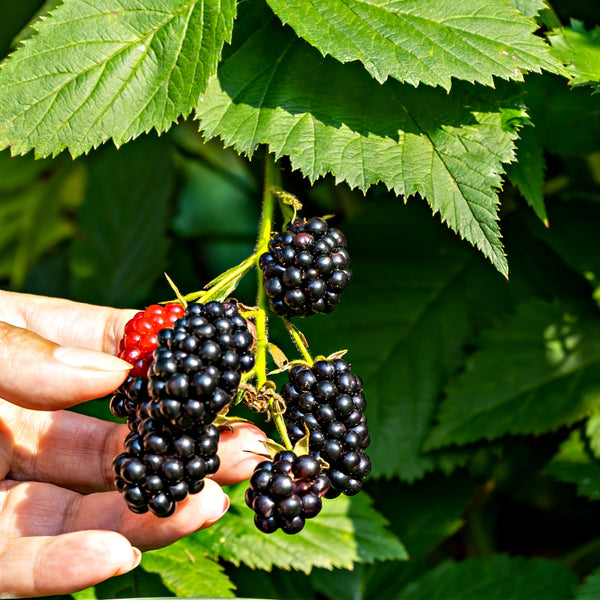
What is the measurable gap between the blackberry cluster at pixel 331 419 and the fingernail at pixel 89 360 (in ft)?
1.04

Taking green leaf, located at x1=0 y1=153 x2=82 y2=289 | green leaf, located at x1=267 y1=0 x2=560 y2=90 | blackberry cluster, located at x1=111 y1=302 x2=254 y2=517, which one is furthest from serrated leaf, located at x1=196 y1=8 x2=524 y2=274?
green leaf, located at x1=0 y1=153 x2=82 y2=289

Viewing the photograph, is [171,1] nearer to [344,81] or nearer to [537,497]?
[344,81]

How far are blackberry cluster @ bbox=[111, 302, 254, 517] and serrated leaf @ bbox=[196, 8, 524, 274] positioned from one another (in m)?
0.46

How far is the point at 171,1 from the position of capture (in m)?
1.61

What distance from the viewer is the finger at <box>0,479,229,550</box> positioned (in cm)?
144

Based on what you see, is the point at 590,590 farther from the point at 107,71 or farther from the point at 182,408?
the point at 107,71

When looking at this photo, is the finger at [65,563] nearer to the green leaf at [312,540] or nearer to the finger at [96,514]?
the finger at [96,514]

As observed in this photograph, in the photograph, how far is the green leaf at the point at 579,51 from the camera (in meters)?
1.54

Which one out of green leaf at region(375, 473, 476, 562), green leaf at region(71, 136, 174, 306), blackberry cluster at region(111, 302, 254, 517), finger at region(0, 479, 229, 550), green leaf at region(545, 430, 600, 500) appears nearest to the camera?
blackberry cluster at region(111, 302, 254, 517)

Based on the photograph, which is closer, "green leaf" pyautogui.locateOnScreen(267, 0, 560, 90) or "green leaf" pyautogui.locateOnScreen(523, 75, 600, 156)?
"green leaf" pyautogui.locateOnScreen(267, 0, 560, 90)

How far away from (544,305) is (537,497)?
782mm

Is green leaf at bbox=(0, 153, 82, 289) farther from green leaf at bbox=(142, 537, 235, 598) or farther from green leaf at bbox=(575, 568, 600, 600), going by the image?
green leaf at bbox=(575, 568, 600, 600)

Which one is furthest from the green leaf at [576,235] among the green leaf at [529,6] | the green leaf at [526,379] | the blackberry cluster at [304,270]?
the blackberry cluster at [304,270]

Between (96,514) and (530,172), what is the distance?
1.25 metres
